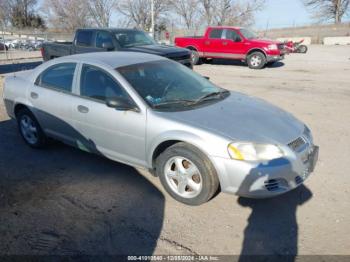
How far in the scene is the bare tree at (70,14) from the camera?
51.3 metres

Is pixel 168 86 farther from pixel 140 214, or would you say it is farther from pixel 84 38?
pixel 84 38

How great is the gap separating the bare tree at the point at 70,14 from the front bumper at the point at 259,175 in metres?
53.2

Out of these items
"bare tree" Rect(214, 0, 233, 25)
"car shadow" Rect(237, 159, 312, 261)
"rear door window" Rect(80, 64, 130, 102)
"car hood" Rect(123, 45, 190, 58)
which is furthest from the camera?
"bare tree" Rect(214, 0, 233, 25)

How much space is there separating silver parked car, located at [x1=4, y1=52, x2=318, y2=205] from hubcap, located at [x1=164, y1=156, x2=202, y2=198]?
0.03ft

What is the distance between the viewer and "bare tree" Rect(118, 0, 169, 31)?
157ft

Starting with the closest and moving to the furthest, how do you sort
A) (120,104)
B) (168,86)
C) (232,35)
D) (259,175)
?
(259,175), (120,104), (168,86), (232,35)

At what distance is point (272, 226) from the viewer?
3143 millimetres

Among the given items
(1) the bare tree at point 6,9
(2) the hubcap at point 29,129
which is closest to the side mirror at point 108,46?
(2) the hubcap at point 29,129

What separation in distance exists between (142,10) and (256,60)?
122ft

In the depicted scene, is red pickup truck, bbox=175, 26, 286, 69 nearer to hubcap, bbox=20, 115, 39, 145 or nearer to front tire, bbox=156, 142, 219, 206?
hubcap, bbox=20, 115, 39, 145

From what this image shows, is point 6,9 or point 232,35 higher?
point 6,9

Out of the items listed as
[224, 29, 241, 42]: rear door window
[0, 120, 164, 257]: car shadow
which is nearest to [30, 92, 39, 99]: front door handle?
[0, 120, 164, 257]: car shadow

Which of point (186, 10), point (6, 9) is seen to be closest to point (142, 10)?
point (186, 10)

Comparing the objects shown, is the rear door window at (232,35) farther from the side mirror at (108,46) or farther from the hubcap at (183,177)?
the hubcap at (183,177)
